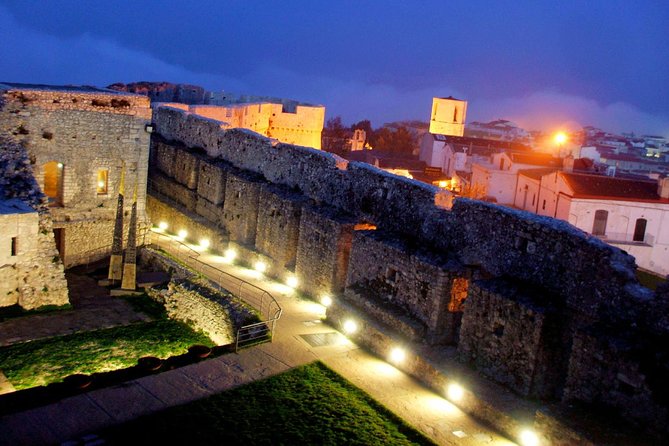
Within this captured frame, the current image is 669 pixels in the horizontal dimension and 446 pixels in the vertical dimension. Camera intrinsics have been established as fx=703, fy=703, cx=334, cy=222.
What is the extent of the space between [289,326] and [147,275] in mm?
5785

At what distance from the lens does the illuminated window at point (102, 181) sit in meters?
21.8

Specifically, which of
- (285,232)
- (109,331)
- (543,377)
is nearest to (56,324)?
(109,331)

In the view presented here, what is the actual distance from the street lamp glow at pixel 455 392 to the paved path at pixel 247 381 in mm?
148

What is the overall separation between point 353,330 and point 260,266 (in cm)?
584

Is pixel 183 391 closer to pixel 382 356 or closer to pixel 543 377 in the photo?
pixel 382 356

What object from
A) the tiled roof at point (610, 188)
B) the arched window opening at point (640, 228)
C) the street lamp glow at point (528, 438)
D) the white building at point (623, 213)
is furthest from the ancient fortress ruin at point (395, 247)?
the arched window opening at point (640, 228)

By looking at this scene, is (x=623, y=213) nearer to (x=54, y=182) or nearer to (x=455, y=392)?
(x=455, y=392)

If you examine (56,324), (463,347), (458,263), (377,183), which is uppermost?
(377,183)

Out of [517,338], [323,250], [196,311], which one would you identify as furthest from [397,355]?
[196,311]

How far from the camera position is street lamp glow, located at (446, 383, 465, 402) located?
13.1 meters

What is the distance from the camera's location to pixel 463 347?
45.6 feet

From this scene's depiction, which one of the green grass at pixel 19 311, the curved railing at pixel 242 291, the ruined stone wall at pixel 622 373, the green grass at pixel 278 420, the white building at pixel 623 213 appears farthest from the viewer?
the white building at pixel 623 213

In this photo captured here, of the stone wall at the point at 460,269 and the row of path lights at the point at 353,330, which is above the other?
the stone wall at the point at 460,269

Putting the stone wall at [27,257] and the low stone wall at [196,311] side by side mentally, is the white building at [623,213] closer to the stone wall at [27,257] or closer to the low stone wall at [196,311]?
the low stone wall at [196,311]
